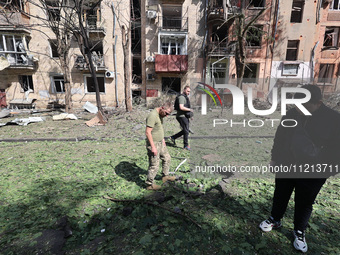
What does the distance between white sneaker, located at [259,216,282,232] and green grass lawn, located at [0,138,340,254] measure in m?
0.07

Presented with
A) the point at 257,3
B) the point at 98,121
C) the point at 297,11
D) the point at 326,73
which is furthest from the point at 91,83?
the point at 326,73

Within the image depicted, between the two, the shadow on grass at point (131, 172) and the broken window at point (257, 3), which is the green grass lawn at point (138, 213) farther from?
the broken window at point (257, 3)

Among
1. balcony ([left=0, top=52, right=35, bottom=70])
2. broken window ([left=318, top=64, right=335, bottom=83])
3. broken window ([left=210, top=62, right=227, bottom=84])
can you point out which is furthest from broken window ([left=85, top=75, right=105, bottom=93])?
broken window ([left=318, top=64, right=335, bottom=83])

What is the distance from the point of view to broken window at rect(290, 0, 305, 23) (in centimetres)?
1856

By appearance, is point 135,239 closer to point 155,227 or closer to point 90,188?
point 155,227

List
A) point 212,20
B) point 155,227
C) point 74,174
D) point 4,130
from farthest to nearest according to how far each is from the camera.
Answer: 1. point 212,20
2. point 4,130
3. point 74,174
4. point 155,227

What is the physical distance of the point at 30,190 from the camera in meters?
3.77

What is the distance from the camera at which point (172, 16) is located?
62.6 ft

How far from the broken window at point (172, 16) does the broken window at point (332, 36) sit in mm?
14889

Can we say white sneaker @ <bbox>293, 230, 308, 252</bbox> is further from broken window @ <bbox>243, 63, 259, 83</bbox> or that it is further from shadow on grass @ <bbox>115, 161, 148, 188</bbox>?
broken window @ <bbox>243, 63, 259, 83</bbox>

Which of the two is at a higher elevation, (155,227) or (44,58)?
(44,58)

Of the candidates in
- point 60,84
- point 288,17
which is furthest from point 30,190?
point 288,17

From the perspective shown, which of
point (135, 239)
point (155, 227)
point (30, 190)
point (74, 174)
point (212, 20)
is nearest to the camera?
point (135, 239)

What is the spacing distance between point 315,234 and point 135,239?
2.52m
